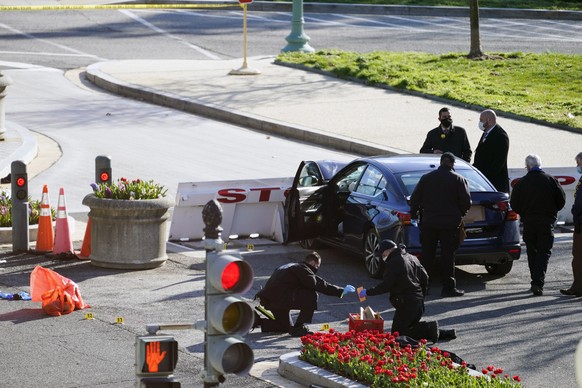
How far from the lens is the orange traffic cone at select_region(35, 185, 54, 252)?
605 inches

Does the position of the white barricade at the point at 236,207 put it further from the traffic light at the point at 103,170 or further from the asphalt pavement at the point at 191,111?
the traffic light at the point at 103,170

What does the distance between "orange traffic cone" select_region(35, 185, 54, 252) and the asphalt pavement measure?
27cm

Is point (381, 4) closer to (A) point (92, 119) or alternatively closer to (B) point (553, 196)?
(A) point (92, 119)

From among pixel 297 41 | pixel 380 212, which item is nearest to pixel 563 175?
pixel 380 212

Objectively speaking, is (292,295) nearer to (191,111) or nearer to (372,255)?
(372,255)

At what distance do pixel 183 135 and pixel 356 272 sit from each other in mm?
9559

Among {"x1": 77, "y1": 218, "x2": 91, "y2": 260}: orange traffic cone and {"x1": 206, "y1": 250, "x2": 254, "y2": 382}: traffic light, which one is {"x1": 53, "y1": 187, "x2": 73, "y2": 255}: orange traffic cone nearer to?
{"x1": 77, "y1": 218, "x2": 91, "y2": 260}: orange traffic cone

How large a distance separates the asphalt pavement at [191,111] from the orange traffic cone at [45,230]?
0.27 metres

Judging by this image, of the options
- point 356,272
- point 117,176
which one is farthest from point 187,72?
point 356,272

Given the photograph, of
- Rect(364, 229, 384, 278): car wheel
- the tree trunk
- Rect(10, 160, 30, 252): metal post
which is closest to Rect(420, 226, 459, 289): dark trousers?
Rect(364, 229, 384, 278): car wheel

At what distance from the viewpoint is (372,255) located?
1462cm

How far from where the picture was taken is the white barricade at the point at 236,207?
1650cm

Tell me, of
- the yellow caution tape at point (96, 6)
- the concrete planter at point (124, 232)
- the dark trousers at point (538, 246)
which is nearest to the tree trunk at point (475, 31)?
the yellow caution tape at point (96, 6)

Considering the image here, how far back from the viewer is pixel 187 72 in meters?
29.8
